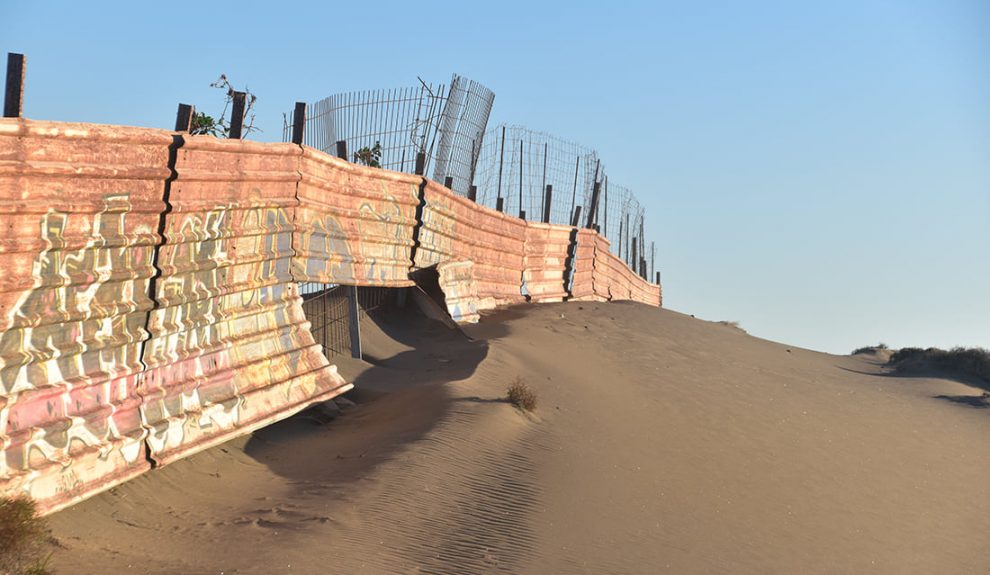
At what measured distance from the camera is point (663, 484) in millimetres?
9430

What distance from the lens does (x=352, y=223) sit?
474 inches

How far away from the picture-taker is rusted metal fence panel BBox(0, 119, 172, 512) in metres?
6.73

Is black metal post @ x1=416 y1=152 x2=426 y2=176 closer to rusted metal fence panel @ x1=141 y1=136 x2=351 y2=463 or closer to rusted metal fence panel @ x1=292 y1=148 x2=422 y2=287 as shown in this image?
rusted metal fence panel @ x1=292 y1=148 x2=422 y2=287

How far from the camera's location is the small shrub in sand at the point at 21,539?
5773 millimetres

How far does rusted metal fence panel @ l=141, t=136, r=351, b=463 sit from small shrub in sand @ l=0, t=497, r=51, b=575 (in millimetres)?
1526

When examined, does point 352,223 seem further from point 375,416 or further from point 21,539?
point 21,539

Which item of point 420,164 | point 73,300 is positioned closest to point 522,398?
point 73,300

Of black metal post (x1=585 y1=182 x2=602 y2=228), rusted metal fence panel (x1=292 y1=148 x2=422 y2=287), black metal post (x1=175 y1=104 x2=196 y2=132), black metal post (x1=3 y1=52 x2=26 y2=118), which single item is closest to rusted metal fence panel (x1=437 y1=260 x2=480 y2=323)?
rusted metal fence panel (x1=292 y1=148 x2=422 y2=287)

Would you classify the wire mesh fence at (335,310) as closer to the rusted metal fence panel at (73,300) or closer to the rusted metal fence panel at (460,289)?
the rusted metal fence panel at (460,289)

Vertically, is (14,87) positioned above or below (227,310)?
above

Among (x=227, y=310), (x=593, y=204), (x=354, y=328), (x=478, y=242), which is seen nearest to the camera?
(x=227, y=310)

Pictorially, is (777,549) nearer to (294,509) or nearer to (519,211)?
(294,509)

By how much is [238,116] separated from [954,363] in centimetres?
1806

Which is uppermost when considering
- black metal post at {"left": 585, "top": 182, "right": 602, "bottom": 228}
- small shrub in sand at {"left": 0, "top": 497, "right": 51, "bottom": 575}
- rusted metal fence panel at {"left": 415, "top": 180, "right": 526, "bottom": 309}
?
black metal post at {"left": 585, "top": 182, "right": 602, "bottom": 228}
